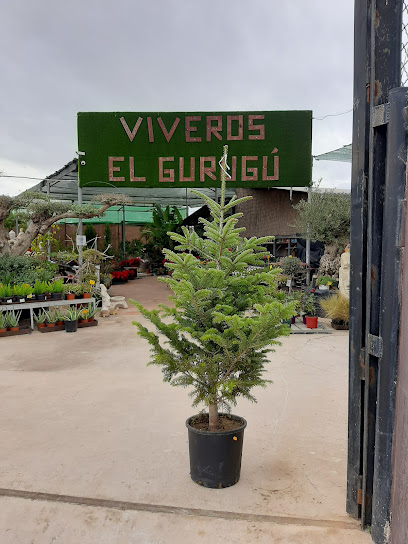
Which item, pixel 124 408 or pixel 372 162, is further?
pixel 124 408

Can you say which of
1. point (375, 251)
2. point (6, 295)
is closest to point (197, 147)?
point (6, 295)

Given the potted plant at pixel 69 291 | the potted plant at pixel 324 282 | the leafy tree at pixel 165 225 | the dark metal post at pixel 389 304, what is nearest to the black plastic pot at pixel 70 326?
the potted plant at pixel 69 291

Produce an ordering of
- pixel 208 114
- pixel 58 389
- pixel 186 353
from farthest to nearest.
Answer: pixel 208 114, pixel 58 389, pixel 186 353

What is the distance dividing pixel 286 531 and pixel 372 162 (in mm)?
2465

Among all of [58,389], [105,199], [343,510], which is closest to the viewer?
[343,510]

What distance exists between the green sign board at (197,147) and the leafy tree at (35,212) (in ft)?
5.30

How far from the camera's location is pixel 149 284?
1733 cm

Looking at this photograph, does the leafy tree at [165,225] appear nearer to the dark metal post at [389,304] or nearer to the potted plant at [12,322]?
the potted plant at [12,322]

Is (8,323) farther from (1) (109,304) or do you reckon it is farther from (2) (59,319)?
(1) (109,304)

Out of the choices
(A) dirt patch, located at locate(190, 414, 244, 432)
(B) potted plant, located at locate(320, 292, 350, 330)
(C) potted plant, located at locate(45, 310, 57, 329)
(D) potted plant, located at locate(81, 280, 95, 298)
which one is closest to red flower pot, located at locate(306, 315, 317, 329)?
(B) potted plant, located at locate(320, 292, 350, 330)

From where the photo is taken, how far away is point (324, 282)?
36.7 ft

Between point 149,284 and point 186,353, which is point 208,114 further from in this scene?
point 186,353

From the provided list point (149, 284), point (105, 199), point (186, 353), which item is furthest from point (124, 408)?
point (149, 284)

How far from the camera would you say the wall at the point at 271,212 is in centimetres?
1568
